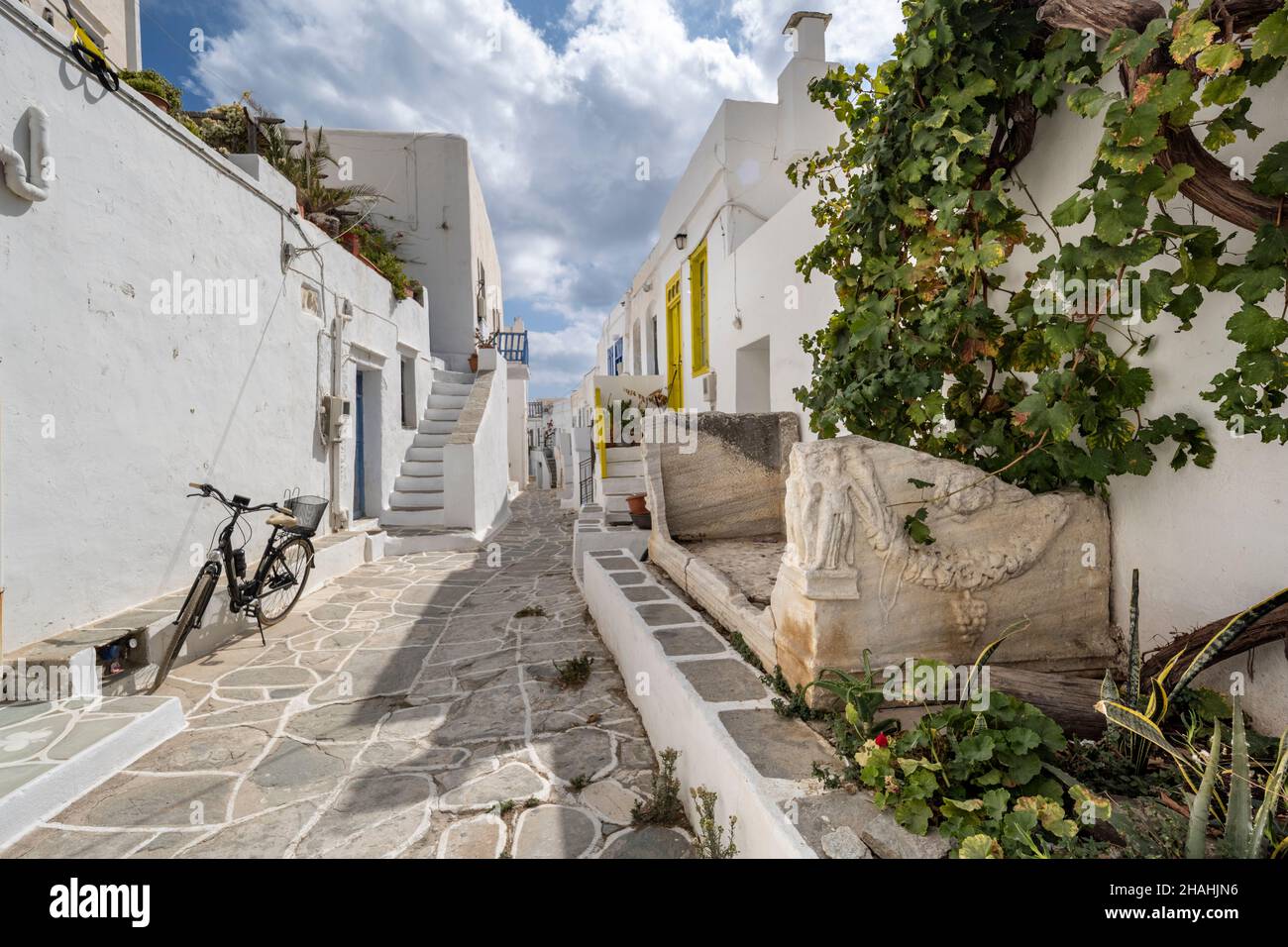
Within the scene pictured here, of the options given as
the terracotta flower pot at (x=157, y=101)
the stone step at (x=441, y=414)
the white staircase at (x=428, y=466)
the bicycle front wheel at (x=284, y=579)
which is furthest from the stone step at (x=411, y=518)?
the terracotta flower pot at (x=157, y=101)

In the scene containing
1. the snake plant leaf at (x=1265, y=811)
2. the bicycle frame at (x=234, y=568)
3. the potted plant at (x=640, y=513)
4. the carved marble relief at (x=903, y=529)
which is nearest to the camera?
the snake plant leaf at (x=1265, y=811)

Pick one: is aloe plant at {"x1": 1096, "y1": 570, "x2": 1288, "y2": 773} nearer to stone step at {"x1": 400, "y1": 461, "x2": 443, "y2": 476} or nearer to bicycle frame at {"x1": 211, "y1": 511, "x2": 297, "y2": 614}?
bicycle frame at {"x1": 211, "y1": 511, "x2": 297, "y2": 614}

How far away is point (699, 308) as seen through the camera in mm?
10234

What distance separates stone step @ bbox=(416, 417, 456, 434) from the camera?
428 inches

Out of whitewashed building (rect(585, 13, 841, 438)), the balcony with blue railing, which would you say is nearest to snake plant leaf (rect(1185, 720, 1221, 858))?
whitewashed building (rect(585, 13, 841, 438))

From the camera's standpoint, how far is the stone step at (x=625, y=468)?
8.42 metres

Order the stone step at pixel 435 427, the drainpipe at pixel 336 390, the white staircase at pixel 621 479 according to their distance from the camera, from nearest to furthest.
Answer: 1. the white staircase at pixel 621 479
2. the drainpipe at pixel 336 390
3. the stone step at pixel 435 427

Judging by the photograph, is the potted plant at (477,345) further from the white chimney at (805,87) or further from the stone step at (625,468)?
the white chimney at (805,87)

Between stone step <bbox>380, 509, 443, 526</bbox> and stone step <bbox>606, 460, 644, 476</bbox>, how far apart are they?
9.04 feet

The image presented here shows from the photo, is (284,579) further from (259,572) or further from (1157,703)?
(1157,703)

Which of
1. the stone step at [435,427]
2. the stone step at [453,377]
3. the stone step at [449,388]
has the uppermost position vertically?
the stone step at [453,377]

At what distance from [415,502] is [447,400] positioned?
3011 millimetres

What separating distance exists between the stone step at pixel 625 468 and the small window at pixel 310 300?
4.13 meters

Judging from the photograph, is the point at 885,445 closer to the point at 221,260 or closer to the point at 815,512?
the point at 815,512
